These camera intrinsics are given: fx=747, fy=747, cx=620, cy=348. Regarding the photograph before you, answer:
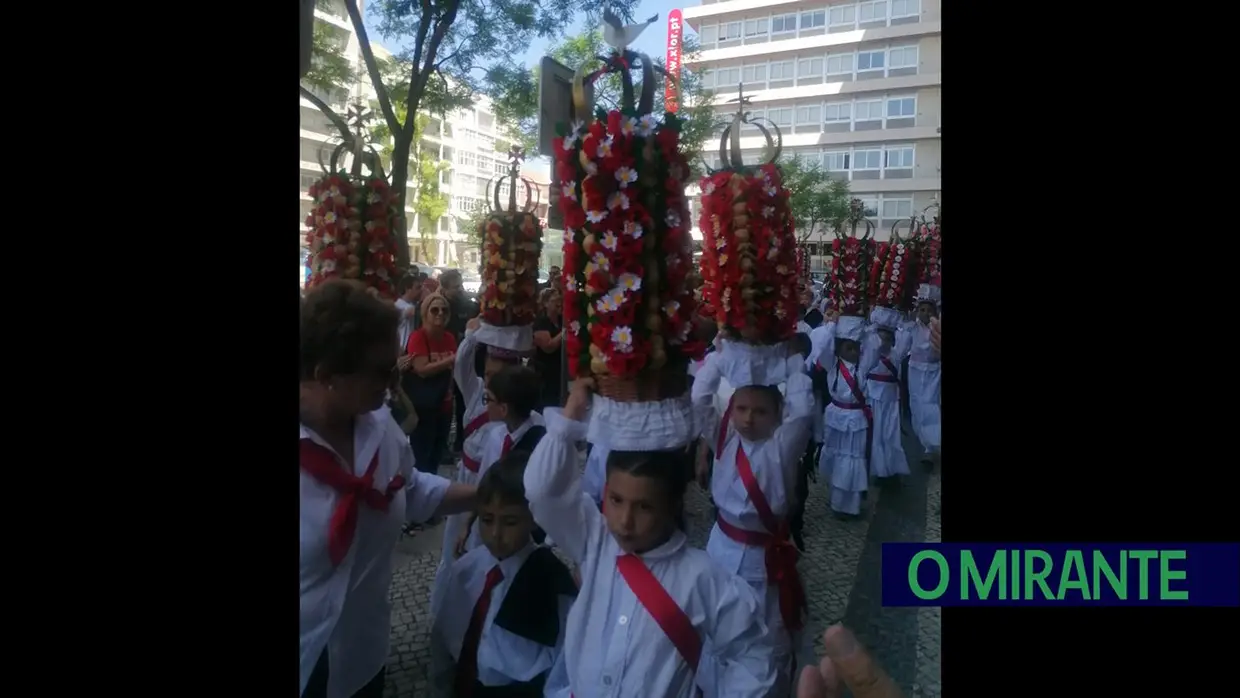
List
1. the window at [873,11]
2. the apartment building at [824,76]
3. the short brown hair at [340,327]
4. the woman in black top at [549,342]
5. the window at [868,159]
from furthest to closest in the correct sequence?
the woman in black top at [549,342] < the window at [868,159] < the apartment building at [824,76] < the window at [873,11] < the short brown hair at [340,327]

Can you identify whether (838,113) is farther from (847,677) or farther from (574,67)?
(847,677)

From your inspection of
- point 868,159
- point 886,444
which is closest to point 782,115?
point 868,159

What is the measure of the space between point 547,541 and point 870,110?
10.2 ft

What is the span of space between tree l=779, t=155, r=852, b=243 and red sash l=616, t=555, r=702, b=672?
9.55 ft

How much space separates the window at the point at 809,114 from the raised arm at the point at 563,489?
3.19 m

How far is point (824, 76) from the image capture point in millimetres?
4359

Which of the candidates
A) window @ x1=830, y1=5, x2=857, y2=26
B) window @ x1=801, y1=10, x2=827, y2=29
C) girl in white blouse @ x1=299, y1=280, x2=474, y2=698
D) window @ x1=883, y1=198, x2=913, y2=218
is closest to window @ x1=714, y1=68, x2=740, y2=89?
window @ x1=801, y1=10, x2=827, y2=29

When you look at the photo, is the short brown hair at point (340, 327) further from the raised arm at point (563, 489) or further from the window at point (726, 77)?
the window at point (726, 77)

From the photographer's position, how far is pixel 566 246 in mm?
2248
